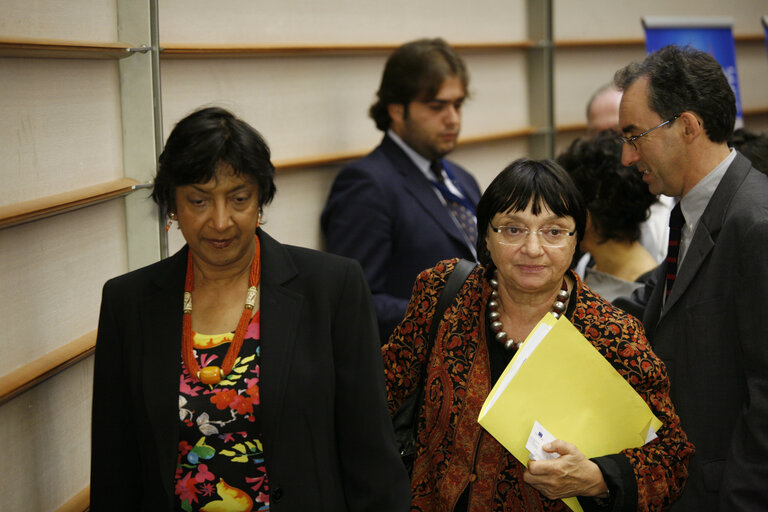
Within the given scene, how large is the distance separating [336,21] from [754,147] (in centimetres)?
196

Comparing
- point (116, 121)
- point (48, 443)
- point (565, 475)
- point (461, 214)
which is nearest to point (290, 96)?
point (461, 214)

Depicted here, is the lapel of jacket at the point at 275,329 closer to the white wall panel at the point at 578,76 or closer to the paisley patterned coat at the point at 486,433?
the paisley patterned coat at the point at 486,433

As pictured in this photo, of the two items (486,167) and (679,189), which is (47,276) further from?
(486,167)

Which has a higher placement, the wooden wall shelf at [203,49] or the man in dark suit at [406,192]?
the wooden wall shelf at [203,49]

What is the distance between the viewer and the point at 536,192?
2178 mm

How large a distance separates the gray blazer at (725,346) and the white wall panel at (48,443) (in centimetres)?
139

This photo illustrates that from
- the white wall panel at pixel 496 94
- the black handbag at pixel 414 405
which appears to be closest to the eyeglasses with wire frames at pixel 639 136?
the black handbag at pixel 414 405

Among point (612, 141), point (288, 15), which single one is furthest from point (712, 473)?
point (288, 15)

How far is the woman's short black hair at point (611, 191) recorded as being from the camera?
10.2ft

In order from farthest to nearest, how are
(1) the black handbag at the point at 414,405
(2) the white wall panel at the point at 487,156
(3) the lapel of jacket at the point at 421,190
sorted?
(2) the white wall panel at the point at 487,156, (3) the lapel of jacket at the point at 421,190, (1) the black handbag at the point at 414,405

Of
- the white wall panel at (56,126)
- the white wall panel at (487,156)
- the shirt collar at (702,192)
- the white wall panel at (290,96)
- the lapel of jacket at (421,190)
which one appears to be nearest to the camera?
the white wall panel at (56,126)

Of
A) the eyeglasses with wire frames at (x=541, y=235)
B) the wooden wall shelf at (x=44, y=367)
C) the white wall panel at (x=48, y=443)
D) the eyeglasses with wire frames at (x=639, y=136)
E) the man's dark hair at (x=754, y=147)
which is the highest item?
the eyeglasses with wire frames at (x=639, y=136)

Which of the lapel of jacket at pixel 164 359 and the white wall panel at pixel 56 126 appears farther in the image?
the white wall panel at pixel 56 126

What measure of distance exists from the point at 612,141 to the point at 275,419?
5.96ft
